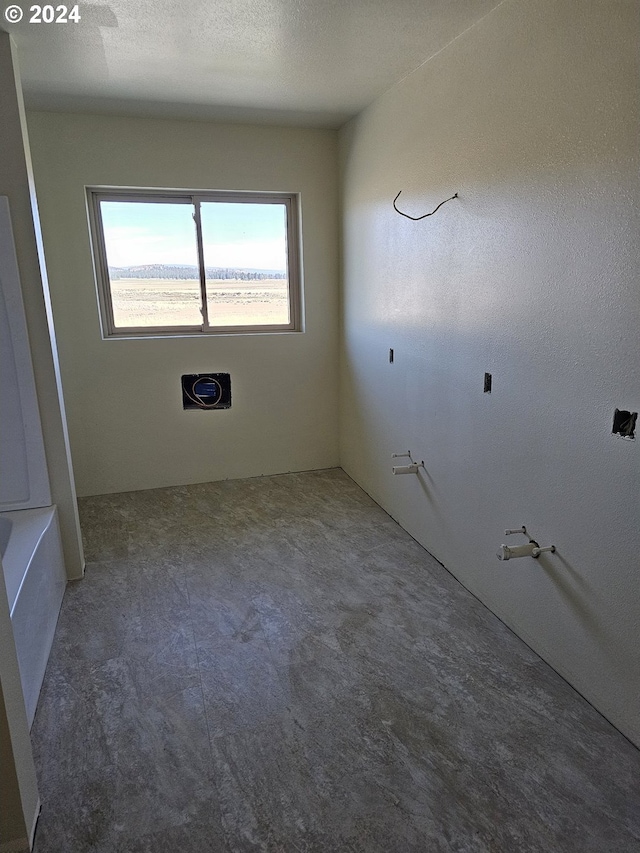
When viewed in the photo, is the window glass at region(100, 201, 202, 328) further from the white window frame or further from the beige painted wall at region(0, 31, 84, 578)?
the beige painted wall at region(0, 31, 84, 578)

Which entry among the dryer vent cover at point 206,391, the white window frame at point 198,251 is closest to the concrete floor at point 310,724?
the dryer vent cover at point 206,391

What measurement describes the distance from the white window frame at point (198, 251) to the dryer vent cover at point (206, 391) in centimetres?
32

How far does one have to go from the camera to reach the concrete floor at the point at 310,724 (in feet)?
4.61

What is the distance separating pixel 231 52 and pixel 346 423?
2463mm

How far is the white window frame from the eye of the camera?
3.54 metres

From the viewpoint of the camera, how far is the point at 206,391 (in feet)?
12.8

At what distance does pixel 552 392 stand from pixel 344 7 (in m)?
1.68

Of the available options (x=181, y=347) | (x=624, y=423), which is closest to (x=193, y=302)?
(x=181, y=347)

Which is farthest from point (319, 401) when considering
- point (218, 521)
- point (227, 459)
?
point (218, 521)

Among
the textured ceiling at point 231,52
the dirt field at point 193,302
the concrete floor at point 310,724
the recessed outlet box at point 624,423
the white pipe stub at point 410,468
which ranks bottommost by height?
the concrete floor at point 310,724

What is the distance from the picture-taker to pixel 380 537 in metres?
3.11

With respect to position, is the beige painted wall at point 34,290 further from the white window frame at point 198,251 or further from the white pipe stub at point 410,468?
the white pipe stub at point 410,468

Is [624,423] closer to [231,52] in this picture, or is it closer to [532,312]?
[532,312]

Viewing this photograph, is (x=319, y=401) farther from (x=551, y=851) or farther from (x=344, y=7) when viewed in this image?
(x=551, y=851)
